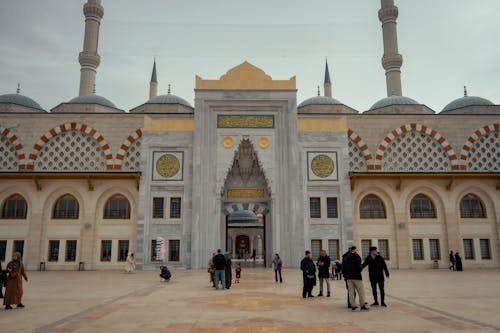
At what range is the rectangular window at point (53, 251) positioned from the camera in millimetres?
21031

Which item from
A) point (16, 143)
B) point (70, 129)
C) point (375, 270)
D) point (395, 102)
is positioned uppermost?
point (395, 102)

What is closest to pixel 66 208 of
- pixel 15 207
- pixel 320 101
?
pixel 15 207

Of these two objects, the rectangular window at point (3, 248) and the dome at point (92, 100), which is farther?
the dome at point (92, 100)

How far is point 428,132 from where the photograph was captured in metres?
23.3

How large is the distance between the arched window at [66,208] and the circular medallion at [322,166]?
13.4 meters

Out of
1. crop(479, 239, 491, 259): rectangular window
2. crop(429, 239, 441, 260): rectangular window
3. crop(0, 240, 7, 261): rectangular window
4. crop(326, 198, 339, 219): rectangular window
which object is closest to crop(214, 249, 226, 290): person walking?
crop(326, 198, 339, 219): rectangular window

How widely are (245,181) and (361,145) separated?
23.9 ft

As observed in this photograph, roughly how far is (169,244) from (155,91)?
77.1ft

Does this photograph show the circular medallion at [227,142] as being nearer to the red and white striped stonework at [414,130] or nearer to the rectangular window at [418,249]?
the red and white striped stonework at [414,130]

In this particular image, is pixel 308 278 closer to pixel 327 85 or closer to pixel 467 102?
pixel 467 102

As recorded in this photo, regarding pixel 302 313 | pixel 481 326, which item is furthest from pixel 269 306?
pixel 481 326

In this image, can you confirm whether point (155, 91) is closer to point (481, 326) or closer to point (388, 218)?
point (388, 218)

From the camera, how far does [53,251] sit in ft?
69.3

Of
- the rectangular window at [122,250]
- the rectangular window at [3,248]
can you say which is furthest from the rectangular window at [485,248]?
the rectangular window at [3,248]
